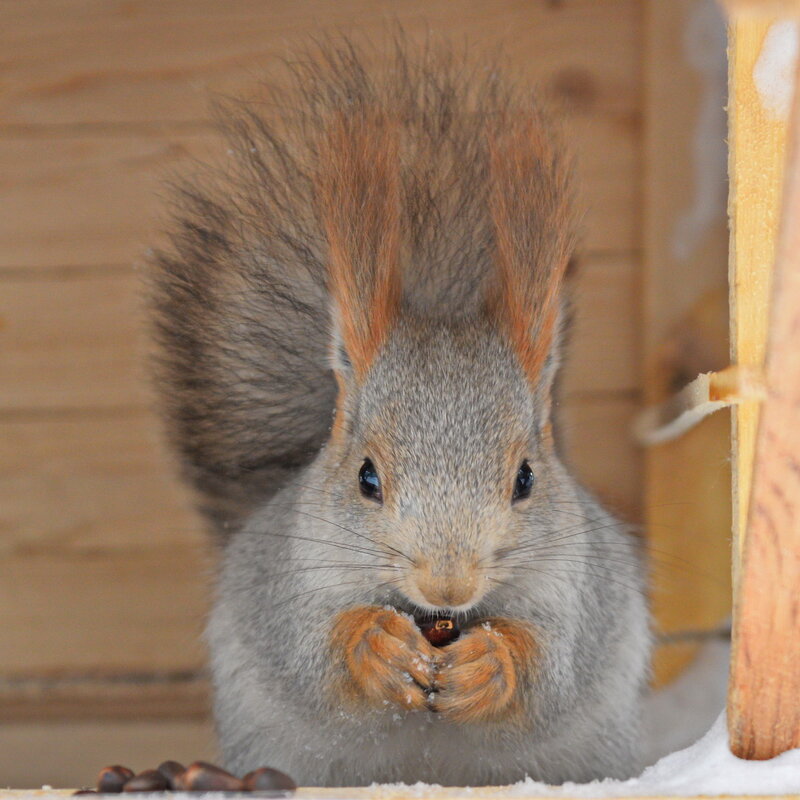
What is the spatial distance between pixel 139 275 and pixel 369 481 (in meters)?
0.70

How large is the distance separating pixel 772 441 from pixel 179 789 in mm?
594

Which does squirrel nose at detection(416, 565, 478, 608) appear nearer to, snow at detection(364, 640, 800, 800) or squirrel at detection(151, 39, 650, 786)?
squirrel at detection(151, 39, 650, 786)

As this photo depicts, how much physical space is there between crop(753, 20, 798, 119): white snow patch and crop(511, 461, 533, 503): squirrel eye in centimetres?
43

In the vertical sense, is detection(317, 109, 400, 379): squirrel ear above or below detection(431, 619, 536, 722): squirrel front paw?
above

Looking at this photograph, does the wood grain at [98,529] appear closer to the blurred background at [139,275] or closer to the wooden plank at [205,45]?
the blurred background at [139,275]

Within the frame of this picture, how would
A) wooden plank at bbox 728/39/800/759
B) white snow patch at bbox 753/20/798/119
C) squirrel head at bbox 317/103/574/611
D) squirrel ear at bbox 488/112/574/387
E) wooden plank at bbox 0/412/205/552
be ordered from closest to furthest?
wooden plank at bbox 728/39/800/759 → white snow patch at bbox 753/20/798/119 → squirrel head at bbox 317/103/574/611 → squirrel ear at bbox 488/112/574/387 → wooden plank at bbox 0/412/205/552

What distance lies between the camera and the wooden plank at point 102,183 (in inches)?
69.0

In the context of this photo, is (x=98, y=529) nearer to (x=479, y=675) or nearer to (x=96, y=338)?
(x=96, y=338)

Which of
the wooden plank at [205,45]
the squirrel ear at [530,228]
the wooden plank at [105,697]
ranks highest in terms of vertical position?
the wooden plank at [205,45]

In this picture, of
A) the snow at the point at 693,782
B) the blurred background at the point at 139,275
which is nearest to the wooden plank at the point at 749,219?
the snow at the point at 693,782

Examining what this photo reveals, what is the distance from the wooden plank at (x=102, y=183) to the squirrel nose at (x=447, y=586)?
92cm

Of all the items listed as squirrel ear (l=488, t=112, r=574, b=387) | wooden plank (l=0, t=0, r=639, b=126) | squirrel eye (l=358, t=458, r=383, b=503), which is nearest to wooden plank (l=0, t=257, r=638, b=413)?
wooden plank (l=0, t=0, r=639, b=126)

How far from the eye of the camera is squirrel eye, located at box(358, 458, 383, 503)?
1.12 metres

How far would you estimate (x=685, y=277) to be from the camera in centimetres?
174
